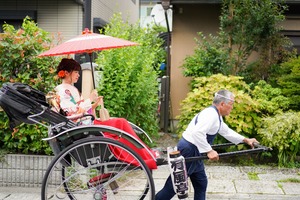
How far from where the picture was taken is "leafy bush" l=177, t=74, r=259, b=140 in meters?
8.55

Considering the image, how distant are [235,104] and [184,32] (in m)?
3.62

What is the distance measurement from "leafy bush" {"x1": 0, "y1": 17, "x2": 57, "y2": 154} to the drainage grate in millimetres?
159

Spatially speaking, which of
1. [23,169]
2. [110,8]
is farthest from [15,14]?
[23,169]

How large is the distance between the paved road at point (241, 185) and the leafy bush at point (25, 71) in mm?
719

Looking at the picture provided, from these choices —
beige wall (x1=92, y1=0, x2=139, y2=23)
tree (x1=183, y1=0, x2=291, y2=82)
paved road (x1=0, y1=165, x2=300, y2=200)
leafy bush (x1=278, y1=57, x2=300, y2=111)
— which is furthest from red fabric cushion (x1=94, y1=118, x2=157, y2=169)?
beige wall (x1=92, y1=0, x2=139, y2=23)

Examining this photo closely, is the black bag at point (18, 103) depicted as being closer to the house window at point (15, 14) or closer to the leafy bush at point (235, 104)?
the leafy bush at point (235, 104)

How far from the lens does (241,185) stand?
7.14 m

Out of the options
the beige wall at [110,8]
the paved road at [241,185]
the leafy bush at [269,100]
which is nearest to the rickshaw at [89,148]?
the paved road at [241,185]

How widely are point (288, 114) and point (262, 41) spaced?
7.55ft

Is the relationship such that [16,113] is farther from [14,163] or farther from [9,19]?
[9,19]

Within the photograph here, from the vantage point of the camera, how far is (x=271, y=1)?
9.72 m

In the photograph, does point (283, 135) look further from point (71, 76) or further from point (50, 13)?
point (50, 13)

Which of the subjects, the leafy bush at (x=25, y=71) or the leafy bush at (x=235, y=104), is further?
the leafy bush at (x=235, y=104)

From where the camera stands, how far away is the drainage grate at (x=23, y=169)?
23.2 feet
